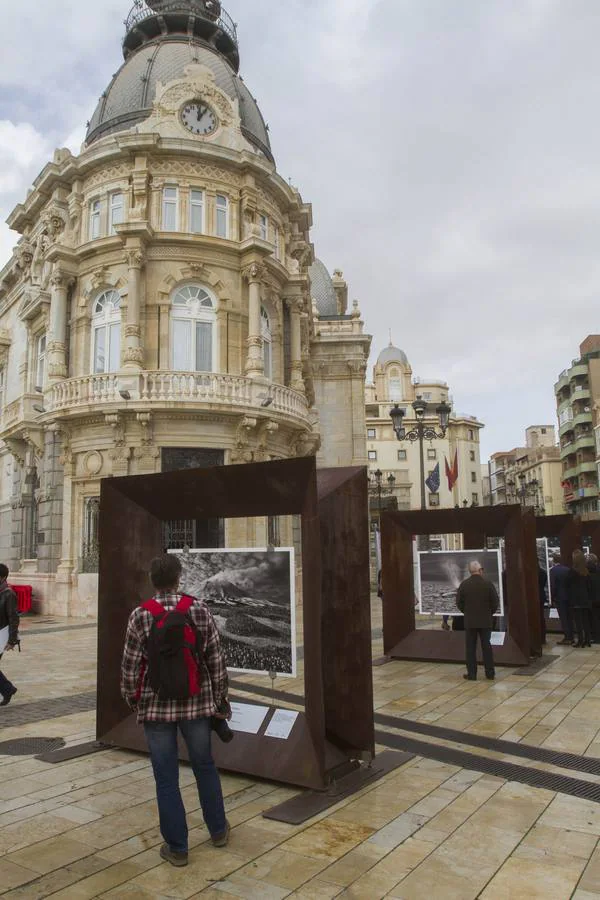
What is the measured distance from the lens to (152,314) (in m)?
22.0

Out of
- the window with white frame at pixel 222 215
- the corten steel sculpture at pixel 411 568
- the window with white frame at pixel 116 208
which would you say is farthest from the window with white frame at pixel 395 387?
the corten steel sculpture at pixel 411 568

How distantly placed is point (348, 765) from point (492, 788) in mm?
1210

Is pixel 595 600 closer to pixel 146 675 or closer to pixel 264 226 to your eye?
pixel 146 675

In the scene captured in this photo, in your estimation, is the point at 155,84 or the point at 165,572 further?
the point at 155,84

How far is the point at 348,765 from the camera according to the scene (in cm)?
603

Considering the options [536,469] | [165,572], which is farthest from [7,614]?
[536,469]

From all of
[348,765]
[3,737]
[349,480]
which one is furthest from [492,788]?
[3,737]

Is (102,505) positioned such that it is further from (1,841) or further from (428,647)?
(428,647)

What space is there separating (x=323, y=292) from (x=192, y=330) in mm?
19047

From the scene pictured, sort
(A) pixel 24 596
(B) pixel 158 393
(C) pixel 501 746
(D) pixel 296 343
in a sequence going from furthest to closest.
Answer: (D) pixel 296 343 < (A) pixel 24 596 < (B) pixel 158 393 < (C) pixel 501 746

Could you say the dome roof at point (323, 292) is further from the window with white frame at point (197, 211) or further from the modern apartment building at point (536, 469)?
the modern apartment building at point (536, 469)

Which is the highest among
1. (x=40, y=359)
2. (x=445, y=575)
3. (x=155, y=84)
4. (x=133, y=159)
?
(x=155, y=84)

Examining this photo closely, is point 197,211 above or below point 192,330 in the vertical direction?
above

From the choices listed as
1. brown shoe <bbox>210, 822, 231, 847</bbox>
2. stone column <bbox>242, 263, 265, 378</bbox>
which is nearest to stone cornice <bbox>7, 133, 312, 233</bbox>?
stone column <bbox>242, 263, 265, 378</bbox>
